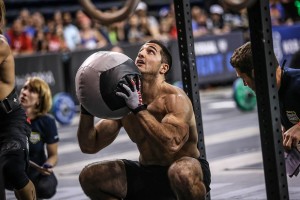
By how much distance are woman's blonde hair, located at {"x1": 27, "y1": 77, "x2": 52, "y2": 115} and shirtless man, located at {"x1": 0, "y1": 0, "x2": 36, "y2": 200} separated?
149 cm

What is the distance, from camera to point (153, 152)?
6277 millimetres

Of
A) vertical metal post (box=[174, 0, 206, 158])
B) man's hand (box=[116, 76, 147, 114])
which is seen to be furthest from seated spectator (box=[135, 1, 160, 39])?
man's hand (box=[116, 76, 147, 114])

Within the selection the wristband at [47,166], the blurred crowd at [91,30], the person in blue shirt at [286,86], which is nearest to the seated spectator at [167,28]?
the blurred crowd at [91,30]

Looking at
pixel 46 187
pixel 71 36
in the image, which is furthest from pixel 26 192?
pixel 71 36

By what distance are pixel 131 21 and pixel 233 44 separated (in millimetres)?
3333

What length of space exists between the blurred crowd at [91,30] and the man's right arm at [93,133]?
32.7ft

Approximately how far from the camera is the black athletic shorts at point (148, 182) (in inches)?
246

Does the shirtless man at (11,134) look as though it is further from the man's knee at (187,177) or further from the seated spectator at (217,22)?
the seated spectator at (217,22)

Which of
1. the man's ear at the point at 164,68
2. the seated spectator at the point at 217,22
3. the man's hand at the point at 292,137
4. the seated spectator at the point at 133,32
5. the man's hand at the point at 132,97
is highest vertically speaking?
the man's ear at the point at 164,68

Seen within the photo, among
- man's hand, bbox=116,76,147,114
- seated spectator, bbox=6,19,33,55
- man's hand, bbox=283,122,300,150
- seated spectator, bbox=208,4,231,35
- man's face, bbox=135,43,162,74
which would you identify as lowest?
seated spectator, bbox=208,4,231,35

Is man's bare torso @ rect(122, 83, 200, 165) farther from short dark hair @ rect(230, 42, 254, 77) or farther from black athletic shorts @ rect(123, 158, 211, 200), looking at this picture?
short dark hair @ rect(230, 42, 254, 77)

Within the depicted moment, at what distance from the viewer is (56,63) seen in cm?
1791

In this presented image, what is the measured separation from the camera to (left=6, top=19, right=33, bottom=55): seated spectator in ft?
58.2

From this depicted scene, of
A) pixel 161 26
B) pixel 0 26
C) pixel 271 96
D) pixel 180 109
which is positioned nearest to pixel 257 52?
pixel 271 96
